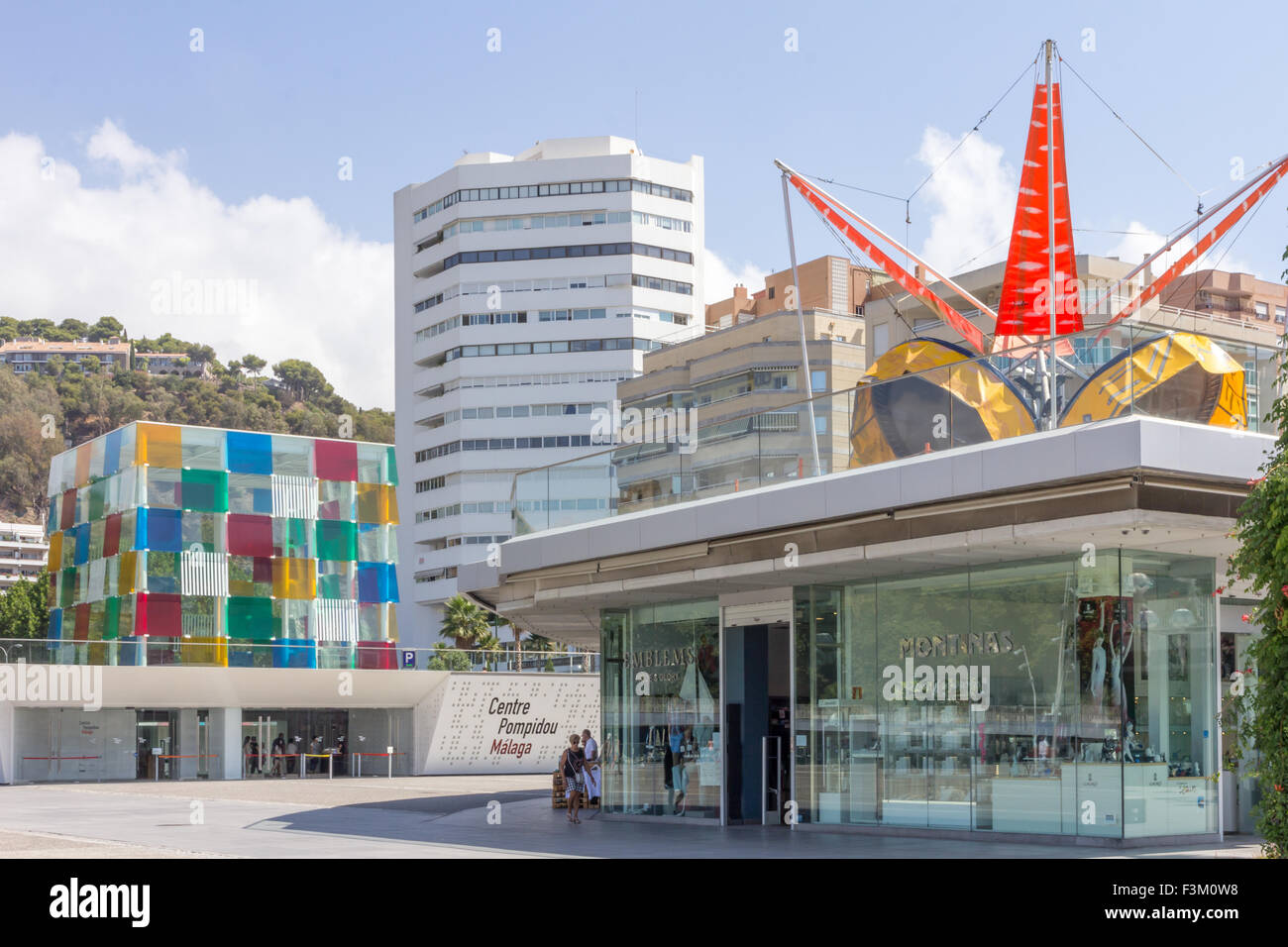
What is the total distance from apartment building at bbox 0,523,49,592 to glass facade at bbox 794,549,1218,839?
184311 mm

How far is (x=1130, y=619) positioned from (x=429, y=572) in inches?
4001

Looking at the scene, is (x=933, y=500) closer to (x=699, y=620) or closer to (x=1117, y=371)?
(x=1117, y=371)

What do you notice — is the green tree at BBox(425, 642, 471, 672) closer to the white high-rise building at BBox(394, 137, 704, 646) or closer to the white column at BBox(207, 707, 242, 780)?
the white column at BBox(207, 707, 242, 780)

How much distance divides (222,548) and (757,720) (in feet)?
108

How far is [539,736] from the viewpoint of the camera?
5838 cm

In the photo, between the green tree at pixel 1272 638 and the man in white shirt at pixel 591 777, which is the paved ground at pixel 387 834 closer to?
the man in white shirt at pixel 591 777

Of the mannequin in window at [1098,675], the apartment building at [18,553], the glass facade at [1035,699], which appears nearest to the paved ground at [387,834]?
the glass facade at [1035,699]

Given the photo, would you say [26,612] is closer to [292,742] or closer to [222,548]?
[222,548]

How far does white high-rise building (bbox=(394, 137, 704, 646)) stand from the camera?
114 meters

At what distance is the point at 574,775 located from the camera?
26234mm

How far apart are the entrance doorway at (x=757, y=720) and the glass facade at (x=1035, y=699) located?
2.19 meters

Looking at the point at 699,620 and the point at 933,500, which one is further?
the point at 699,620

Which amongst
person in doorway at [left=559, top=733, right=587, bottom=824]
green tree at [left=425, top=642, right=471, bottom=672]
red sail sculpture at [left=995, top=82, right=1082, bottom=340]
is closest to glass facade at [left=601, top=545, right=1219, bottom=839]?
person in doorway at [left=559, top=733, right=587, bottom=824]
